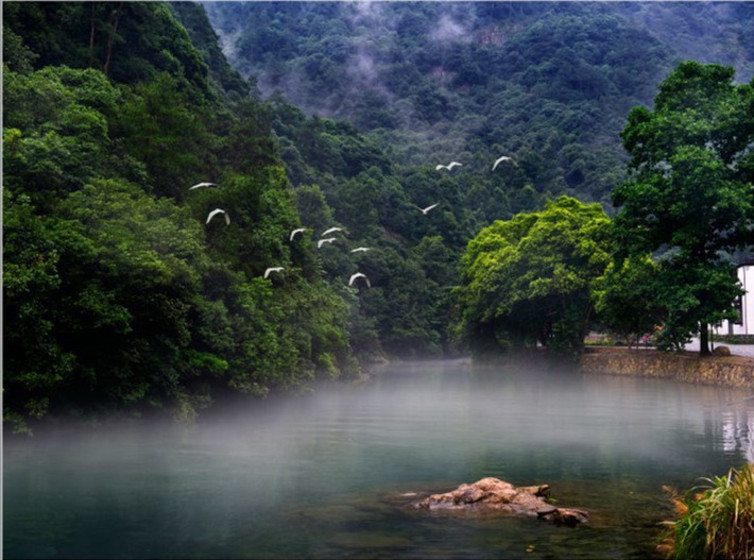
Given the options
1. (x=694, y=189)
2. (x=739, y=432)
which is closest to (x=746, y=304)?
(x=694, y=189)

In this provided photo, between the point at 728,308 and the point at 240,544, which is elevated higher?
the point at 728,308

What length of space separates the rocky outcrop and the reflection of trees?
32.7 feet

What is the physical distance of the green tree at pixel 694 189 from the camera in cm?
5450

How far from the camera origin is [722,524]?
1537 cm

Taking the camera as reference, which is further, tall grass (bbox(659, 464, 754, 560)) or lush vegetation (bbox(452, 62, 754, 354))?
lush vegetation (bbox(452, 62, 754, 354))

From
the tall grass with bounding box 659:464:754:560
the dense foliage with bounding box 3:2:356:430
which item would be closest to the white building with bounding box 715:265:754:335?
the dense foliage with bounding box 3:2:356:430

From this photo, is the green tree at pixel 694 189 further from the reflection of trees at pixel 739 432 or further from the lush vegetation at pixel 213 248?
the reflection of trees at pixel 739 432

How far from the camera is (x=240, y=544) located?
18438mm

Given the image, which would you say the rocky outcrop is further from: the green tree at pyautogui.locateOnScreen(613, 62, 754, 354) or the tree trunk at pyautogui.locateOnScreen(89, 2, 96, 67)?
the tree trunk at pyautogui.locateOnScreen(89, 2, 96, 67)

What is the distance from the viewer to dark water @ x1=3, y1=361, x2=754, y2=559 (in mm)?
18500

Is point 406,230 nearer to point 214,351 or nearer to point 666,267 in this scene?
point 666,267

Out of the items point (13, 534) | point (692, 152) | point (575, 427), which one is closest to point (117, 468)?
point (13, 534)

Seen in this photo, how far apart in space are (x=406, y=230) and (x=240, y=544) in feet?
405

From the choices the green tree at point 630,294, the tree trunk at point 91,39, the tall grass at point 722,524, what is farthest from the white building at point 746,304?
the tall grass at point 722,524
